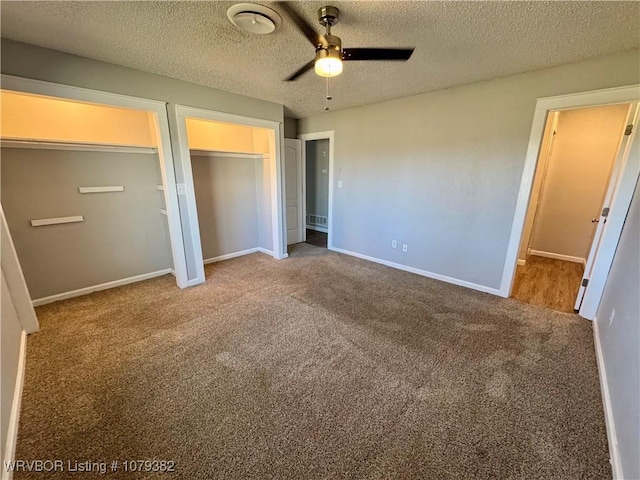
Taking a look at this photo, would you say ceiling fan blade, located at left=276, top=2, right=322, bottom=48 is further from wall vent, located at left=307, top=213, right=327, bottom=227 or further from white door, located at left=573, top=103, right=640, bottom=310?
wall vent, located at left=307, top=213, right=327, bottom=227

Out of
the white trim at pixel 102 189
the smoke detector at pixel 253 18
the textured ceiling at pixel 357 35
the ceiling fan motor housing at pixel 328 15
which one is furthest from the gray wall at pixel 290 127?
the ceiling fan motor housing at pixel 328 15

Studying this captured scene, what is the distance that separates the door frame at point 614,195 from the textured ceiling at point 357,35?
0.33 m

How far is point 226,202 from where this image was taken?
163 inches

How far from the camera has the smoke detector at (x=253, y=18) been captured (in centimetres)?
162

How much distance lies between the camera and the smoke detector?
162 centimetres

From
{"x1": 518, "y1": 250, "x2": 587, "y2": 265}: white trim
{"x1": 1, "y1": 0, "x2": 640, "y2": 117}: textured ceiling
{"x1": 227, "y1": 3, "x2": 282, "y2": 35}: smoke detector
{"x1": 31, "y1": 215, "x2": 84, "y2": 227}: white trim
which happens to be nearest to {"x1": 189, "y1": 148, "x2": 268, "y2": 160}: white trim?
{"x1": 1, "y1": 0, "x2": 640, "y2": 117}: textured ceiling

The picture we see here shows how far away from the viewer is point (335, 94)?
11.1 feet

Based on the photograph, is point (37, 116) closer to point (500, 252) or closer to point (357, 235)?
point (357, 235)

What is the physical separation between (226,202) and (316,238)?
2.18 meters

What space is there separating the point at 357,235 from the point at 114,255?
11.1 feet

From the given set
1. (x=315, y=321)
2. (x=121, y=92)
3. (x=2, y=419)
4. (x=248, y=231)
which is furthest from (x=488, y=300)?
(x=121, y=92)

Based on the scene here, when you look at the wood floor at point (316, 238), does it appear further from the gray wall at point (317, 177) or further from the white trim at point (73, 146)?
the white trim at point (73, 146)

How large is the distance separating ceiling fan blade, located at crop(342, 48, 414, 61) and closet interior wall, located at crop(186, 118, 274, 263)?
97.7 inches

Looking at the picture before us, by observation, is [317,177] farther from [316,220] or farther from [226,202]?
[226,202]
